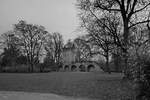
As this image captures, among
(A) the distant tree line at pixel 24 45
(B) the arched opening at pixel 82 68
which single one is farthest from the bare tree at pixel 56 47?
(B) the arched opening at pixel 82 68

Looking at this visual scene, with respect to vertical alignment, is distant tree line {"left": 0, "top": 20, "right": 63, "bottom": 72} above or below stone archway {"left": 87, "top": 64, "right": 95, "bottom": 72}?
above

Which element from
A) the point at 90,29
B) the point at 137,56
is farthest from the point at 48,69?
the point at 137,56

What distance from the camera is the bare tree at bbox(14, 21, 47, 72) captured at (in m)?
48.8

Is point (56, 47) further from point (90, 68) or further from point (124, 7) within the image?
point (124, 7)

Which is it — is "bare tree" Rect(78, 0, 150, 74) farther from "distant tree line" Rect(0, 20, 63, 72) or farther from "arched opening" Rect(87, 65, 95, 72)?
"arched opening" Rect(87, 65, 95, 72)

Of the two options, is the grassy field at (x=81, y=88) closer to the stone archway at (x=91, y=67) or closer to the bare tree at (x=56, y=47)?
the bare tree at (x=56, y=47)

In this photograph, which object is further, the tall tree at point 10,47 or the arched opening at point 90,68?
the arched opening at point 90,68

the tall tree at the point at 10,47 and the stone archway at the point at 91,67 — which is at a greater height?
the tall tree at the point at 10,47

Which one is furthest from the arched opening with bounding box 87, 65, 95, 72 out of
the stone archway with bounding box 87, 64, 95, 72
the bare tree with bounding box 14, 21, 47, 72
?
the bare tree with bounding box 14, 21, 47, 72

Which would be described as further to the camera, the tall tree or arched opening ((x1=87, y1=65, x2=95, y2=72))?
arched opening ((x1=87, y1=65, x2=95, y2=72))

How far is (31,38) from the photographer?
5041cm

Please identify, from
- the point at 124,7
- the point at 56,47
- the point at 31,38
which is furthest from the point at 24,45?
the point at 124,7

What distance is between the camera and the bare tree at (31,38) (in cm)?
4875

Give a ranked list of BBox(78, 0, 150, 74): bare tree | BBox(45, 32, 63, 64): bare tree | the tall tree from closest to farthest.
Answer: BBox(78, 0, 150, 74): bare tree
the tall tree
BBox(45, 32, 63, 64): bare tree
